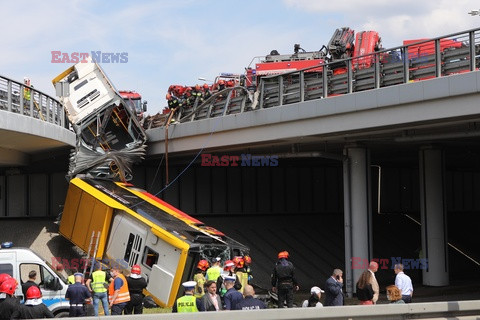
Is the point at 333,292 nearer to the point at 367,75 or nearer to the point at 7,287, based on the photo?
the point at 7,287

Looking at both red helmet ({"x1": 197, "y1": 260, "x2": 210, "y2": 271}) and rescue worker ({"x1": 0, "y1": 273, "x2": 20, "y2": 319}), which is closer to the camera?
→ rescue worker ({"x1": 0, "y1": 273, "x2": 20, "y2": 319})

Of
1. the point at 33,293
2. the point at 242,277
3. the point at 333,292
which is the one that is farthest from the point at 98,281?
the point at 33,293

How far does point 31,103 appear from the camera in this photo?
2469cm

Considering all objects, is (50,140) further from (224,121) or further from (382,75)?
(382,75)

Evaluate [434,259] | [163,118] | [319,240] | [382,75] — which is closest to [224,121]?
[163,118]

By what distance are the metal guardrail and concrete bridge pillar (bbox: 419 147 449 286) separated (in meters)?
12.7

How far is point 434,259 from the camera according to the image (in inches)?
1148

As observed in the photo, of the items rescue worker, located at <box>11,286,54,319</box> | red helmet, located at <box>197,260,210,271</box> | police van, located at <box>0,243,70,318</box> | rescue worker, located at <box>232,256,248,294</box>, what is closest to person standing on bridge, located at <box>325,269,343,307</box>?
red helmet, located at <box>197,260,210,271</box>

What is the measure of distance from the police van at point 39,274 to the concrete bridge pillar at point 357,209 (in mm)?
12268

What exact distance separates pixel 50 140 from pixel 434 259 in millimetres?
13515

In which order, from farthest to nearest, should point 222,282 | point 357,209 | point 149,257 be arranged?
point 357,209
point 149,257
point 222,282

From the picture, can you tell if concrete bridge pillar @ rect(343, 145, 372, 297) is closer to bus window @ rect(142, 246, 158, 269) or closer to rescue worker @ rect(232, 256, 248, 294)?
rescue worker @ rect(232, 256, 248, 294)

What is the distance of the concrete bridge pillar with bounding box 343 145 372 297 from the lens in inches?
1099

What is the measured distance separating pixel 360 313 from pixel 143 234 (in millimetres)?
11677
